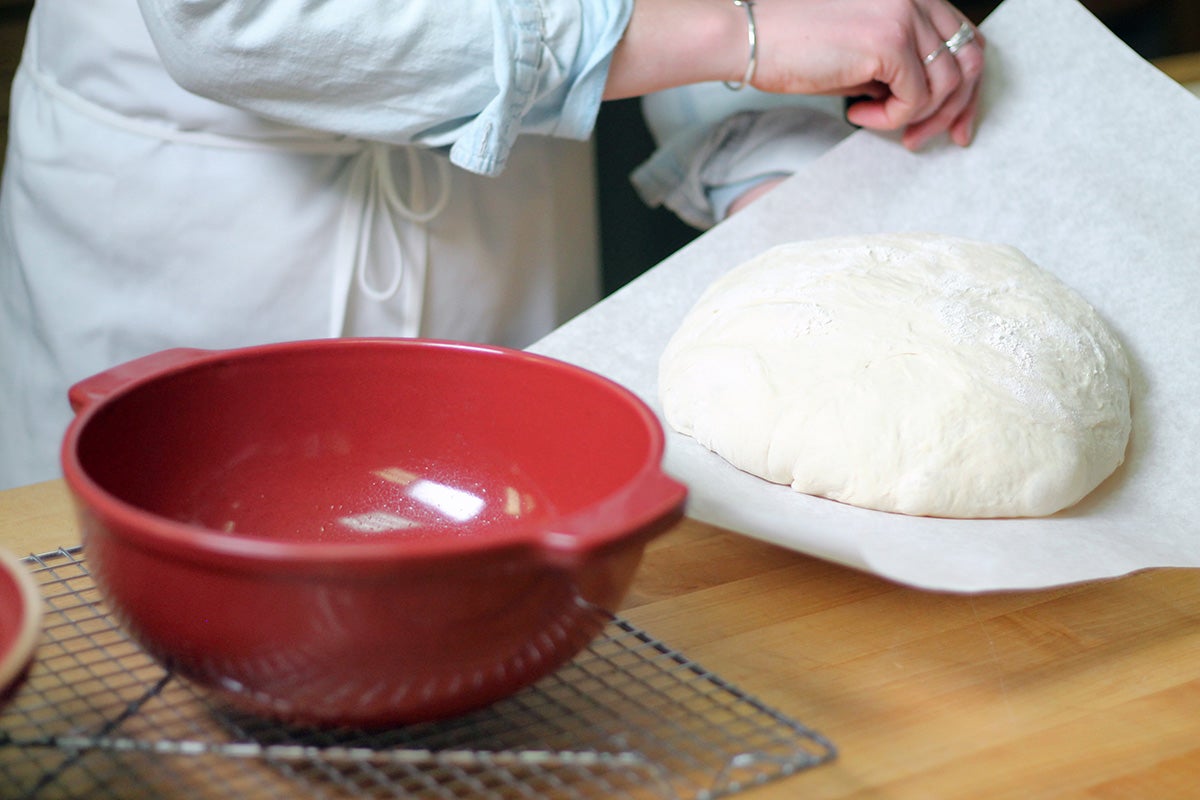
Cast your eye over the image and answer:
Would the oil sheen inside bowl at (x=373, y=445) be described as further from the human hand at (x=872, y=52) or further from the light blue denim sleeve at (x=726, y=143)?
the light blue denim sleeve at (x=726, y=143)

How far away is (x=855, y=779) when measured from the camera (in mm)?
471

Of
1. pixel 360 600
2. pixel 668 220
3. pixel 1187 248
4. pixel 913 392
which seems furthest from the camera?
pixel 668 220

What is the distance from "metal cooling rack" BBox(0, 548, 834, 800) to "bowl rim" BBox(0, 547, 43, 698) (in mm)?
43

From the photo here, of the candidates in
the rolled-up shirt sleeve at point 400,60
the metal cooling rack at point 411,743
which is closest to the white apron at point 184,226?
the rolled-up shirt sleeve at point 400,60

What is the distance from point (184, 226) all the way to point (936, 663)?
0.73m

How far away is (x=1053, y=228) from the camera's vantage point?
0.97m

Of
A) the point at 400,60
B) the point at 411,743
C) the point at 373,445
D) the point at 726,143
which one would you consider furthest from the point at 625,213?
the point at 411,743

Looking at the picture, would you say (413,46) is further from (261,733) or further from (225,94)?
(261,733)

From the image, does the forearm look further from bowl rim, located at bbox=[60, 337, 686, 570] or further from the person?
bowl rim, located at bbox=[60, 337, 686, 570]

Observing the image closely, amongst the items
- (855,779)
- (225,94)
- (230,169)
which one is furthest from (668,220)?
(855,779)

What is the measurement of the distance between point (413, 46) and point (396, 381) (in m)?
0.31

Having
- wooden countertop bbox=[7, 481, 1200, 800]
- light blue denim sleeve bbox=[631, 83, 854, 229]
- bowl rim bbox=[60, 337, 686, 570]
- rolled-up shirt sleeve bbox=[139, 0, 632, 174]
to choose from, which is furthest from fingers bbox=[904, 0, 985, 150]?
bowl rim bbox=[60, 337, 686, 570]

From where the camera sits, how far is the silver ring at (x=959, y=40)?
98 centimetres

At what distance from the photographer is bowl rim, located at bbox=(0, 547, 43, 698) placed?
36 cm
